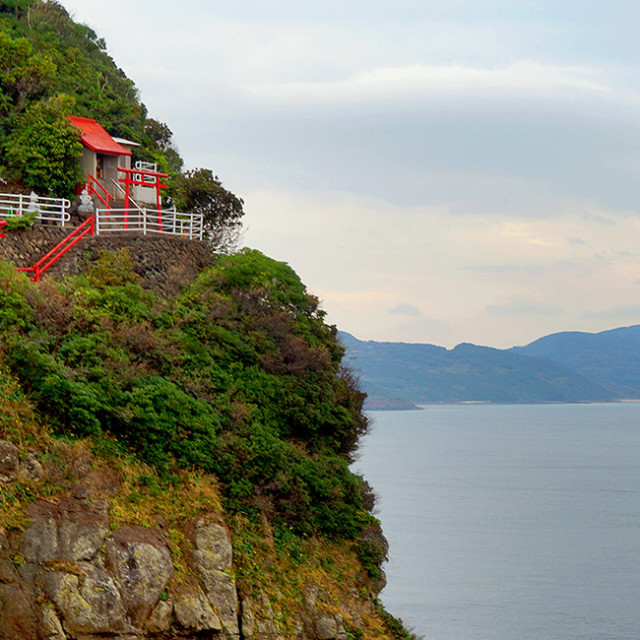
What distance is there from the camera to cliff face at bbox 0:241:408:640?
77.5 ft

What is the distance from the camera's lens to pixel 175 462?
2753cm

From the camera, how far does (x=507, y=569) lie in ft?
266

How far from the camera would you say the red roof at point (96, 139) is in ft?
135

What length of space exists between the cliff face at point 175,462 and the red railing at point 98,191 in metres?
5.70

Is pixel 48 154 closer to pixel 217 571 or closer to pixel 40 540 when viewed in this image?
pixel 40 540

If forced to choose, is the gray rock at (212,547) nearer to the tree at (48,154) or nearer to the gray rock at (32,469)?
the gray rock at (32,469)

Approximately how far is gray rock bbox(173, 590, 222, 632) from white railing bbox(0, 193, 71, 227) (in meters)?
16.0

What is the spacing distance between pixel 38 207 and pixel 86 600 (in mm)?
18371

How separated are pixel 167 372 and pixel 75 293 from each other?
4.11m

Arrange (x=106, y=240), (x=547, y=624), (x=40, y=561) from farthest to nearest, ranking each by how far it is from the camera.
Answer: (x=547, y=624) → (x=106, y=240) → (x=40, y=561)

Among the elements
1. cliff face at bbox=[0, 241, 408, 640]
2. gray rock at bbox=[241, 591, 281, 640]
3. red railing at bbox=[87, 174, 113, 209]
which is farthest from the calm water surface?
red railing at bbox=[87, 174, 113, 209]

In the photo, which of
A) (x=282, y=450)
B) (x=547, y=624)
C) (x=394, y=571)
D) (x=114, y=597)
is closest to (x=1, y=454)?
(x=114, y=597)

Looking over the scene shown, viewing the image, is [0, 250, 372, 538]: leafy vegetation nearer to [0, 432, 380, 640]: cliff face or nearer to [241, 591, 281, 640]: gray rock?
[0, 432, 380, 640]: cliff face

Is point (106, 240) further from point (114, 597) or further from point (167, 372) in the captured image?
point (114, 597)
